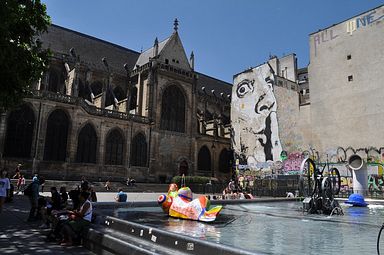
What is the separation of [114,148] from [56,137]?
6.37 m

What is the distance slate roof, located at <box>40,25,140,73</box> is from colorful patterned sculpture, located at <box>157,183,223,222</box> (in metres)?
35.5

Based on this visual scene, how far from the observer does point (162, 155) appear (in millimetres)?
39312

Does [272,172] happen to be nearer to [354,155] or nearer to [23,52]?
[354,155]

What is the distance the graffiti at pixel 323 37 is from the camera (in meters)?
32.8

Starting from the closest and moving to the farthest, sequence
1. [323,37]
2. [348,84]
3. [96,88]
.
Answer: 1. [348,84]
2. [323,37]
3. [96,88]

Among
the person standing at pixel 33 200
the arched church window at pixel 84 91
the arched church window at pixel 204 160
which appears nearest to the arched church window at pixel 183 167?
the arched church window at pixel 204 160

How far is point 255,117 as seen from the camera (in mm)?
38375

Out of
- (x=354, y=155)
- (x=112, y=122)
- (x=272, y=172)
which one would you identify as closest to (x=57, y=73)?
(x=112, y=122)

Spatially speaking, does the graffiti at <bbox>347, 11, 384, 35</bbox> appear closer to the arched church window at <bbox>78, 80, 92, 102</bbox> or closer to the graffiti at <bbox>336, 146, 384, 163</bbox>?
the graffiti at <bbox>336, 146, 384, 163</bbox>

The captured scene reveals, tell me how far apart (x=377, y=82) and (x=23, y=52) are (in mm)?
28393

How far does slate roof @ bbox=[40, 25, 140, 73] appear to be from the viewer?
4003 centimetres

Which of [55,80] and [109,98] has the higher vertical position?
[55,80]

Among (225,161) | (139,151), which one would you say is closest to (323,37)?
(225,161)

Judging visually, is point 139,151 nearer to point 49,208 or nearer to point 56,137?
point 56,137
